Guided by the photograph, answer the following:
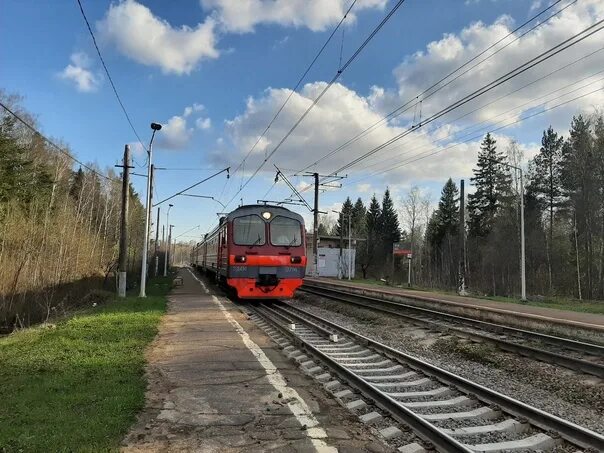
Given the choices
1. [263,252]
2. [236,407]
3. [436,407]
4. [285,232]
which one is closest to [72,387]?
[236,407]

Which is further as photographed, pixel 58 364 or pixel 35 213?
pixel 35 213

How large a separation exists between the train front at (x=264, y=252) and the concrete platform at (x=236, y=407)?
9028mm

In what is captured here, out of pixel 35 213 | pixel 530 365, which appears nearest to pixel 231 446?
pixel 530 365

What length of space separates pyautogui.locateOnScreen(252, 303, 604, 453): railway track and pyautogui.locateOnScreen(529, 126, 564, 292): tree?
46912 mm

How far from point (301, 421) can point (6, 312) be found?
69.5 feet

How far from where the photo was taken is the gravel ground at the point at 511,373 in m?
7.16

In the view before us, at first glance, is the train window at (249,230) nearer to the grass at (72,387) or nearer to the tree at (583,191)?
the grass at (72,387)

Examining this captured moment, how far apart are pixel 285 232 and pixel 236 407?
48.0 feet

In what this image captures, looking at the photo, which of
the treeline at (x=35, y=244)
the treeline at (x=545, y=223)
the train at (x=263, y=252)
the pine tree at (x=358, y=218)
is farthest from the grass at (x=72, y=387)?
the pine tree at (x=358, y=218)

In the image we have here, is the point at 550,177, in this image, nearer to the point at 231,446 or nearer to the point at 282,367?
the point at 282,367

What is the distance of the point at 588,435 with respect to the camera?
16.8 feet

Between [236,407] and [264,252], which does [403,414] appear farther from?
[264,252]

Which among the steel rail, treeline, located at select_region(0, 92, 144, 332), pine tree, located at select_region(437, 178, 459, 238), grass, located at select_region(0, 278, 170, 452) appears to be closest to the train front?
grass, located at select_region(0, 278, 170, 452)

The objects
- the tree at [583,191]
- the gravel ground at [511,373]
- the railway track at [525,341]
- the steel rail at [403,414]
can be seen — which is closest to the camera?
the steel rail at [403,414]
